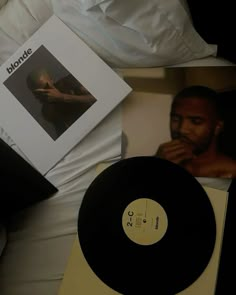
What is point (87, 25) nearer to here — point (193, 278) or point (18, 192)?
point (18, 192)

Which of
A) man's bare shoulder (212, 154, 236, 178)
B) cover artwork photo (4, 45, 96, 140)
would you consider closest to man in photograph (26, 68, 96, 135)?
cover artwork photo (4, 45, 96, 140)

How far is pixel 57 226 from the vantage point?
646 millimetres

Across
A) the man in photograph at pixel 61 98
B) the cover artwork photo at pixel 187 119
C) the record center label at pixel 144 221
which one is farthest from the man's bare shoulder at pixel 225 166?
the man in photograph at pixel 61 98

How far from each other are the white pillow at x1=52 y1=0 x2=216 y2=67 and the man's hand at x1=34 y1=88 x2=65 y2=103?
10 centimetres

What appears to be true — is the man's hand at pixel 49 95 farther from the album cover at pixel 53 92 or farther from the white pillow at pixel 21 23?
the white pillow at pixel 21 23

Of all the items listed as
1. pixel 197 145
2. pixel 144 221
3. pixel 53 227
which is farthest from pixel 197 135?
pixel 53 227

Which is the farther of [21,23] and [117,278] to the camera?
[21,23]

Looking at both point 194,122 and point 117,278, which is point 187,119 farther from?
point 117,278

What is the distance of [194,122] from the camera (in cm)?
67

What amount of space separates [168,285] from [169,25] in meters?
0.40

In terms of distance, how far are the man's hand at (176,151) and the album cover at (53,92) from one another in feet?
0.37

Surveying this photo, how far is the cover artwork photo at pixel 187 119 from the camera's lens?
658 millimetres

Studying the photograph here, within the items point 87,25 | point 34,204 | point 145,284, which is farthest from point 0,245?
point 87,25

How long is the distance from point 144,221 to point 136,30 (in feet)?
1.01
